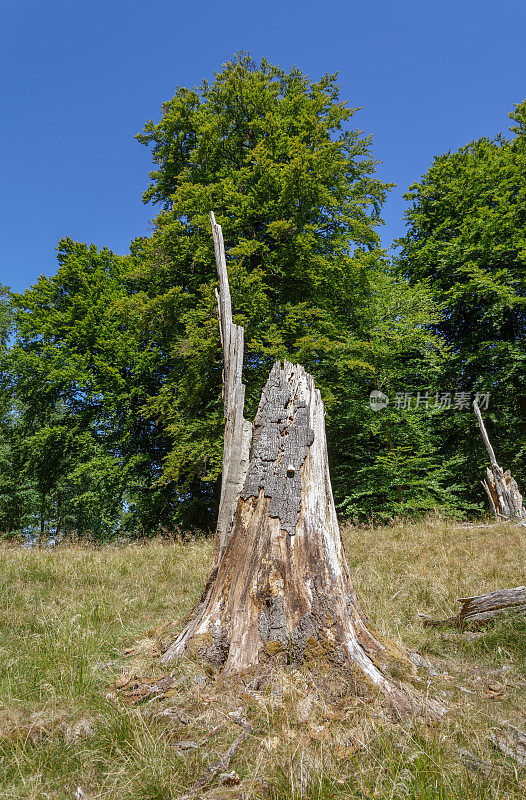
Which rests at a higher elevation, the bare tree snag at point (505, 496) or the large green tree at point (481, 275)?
the large green tree at point (481, 275)

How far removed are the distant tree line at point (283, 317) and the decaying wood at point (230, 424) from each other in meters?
5.59

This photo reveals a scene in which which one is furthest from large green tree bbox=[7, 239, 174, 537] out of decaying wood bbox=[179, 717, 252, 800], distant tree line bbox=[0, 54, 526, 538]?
decaying wood bbox=[179, 717, 252, 800]

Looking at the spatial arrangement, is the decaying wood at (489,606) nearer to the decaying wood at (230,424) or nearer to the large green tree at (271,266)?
the decaying wood at (230,424)

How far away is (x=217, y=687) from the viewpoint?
8.32ft

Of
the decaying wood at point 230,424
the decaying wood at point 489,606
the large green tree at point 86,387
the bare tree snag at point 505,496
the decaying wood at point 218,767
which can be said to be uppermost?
the large green tree at point 86,387

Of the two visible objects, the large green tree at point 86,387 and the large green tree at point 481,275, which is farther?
the large green tree at point 86,387

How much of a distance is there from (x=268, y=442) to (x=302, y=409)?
0.41 meters

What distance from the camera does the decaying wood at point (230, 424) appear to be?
3354mm

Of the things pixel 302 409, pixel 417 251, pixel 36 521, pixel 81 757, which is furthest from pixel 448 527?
pixel 36 521

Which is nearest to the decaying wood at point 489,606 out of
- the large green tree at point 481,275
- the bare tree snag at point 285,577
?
the bare tree snag at point 285,577

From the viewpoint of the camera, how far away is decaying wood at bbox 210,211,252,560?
11.0 feet

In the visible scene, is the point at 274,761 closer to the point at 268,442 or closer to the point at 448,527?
the point at 268,442

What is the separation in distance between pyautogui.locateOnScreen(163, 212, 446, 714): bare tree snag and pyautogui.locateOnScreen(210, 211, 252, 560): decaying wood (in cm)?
2

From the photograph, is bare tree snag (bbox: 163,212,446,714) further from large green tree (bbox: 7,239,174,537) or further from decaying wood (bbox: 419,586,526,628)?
large green tree (bbox: 7,239,174,537)
